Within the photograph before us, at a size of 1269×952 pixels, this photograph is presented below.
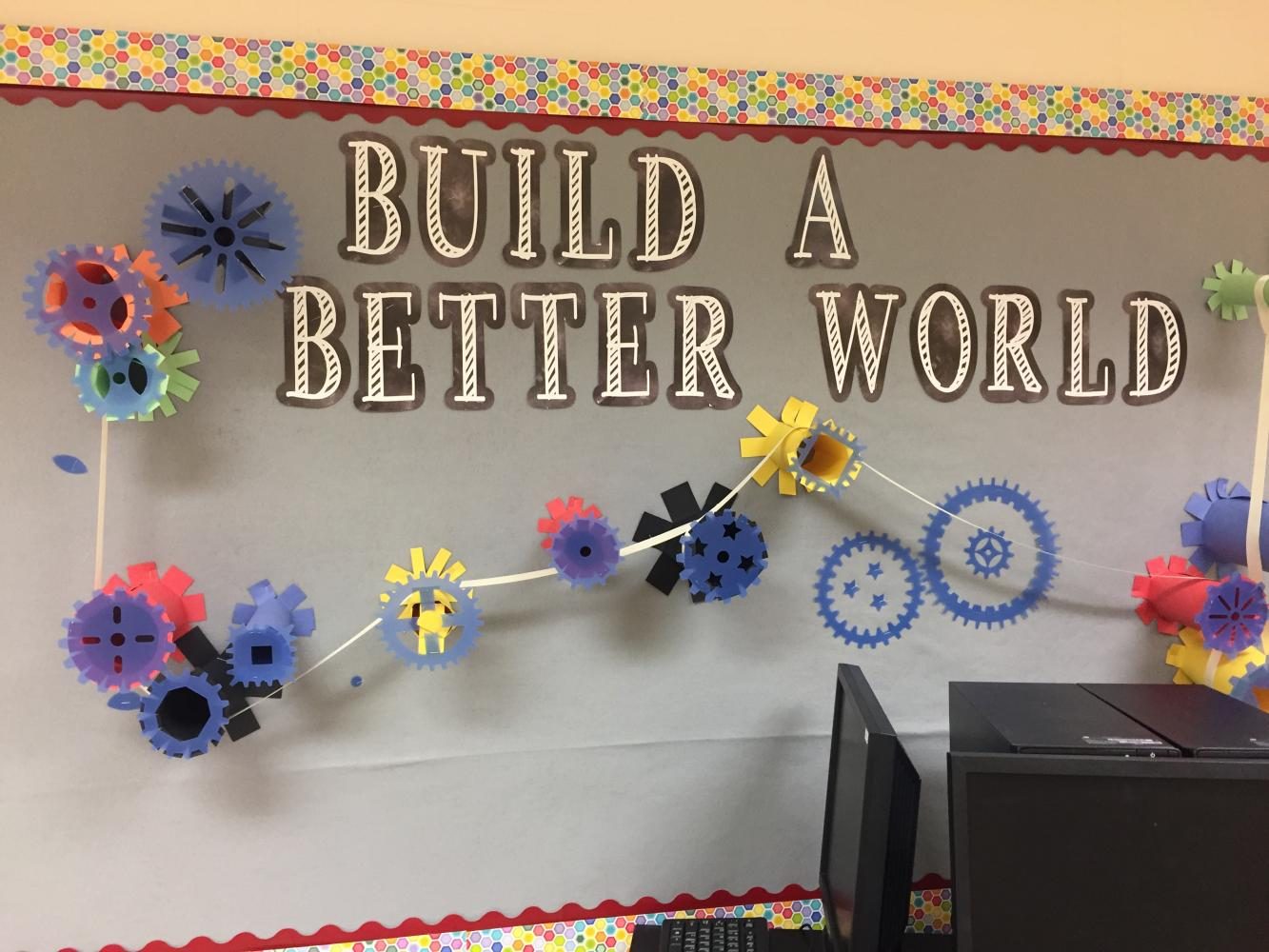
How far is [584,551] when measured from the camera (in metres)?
1.06

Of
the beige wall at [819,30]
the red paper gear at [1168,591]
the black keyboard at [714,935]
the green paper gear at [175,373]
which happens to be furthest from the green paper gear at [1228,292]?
the green paper gear at [175,373]

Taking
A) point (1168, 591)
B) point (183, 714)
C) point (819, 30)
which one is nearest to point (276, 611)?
point (183, 714)

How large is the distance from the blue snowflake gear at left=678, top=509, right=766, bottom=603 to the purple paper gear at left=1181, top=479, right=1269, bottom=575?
0.69 m

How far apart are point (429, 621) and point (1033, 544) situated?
0.88m

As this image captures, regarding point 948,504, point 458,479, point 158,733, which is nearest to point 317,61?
point 458,479

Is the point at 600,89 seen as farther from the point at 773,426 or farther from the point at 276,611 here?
the point at 276,611

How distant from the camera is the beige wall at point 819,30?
104 centimetres

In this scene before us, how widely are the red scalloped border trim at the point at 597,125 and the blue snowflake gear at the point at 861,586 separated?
22.7 inches

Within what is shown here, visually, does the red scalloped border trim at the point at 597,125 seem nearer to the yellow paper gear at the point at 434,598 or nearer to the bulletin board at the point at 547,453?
the bulletin board at the point at 547,453

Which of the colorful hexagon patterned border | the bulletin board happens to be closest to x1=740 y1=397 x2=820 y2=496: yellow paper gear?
the bulletin board

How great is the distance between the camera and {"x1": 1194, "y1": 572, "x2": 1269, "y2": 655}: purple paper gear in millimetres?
1123

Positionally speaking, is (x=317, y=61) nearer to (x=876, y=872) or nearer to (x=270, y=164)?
(x=270, y=164)

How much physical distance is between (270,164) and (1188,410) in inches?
53.5

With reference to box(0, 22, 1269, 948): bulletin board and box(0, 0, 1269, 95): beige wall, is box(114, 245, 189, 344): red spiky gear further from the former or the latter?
box(0, 0, 1269, 95): beige wall
